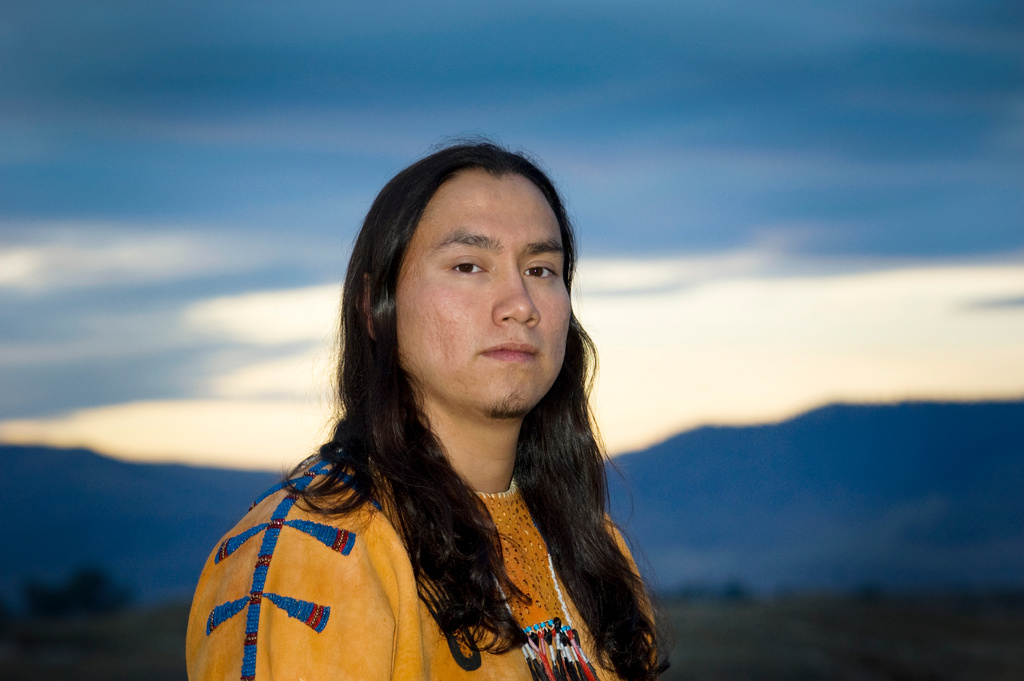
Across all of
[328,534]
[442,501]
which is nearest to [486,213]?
[442,501]

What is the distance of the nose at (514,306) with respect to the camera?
1.90 meters

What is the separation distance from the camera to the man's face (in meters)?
1.90

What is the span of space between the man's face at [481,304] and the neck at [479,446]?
25mm

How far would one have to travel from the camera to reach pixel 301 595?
1.54m

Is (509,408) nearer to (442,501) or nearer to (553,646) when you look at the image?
(442,501)

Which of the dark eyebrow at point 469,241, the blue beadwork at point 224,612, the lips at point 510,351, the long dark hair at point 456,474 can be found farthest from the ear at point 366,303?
the blue beadwork at point 224,612

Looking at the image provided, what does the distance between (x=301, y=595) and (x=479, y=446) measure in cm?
61

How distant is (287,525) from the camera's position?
1.63m

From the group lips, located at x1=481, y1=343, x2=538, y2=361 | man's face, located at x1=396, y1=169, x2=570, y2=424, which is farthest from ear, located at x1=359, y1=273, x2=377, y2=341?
lips, located at x1=481, y1=343, x2=538, y2=361

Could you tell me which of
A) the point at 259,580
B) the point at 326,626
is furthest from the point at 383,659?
the point at 259,580

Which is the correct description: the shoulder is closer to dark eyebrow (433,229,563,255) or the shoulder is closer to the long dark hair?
the long dark hair

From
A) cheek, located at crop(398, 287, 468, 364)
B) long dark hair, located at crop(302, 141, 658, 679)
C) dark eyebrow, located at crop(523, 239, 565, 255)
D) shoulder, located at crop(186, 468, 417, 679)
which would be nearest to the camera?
shoulder, located at crop(186, 468, 417, 679)

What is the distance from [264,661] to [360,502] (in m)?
0.33

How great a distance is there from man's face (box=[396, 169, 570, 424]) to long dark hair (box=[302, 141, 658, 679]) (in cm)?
5
